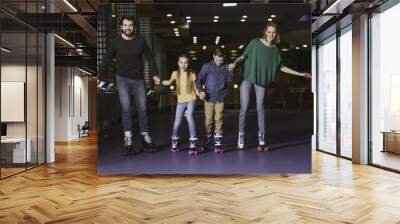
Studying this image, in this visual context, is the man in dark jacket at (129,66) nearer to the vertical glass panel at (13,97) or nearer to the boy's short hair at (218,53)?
the boy's short hair at (218,53)

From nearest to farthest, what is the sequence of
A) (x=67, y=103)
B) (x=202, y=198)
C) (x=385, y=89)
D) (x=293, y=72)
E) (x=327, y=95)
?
(x=202, y=198) < (x=293, y=72) < (x=385, y=89) < (x=327, y=95) < (x=67, y=103)

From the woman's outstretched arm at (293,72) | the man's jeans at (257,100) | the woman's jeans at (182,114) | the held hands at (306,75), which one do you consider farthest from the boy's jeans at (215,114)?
the held hands at (306,75)

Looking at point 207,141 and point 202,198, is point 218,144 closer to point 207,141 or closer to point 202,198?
point 207,141

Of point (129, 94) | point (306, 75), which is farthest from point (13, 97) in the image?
point (306, 75)

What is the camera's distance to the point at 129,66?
6.52 metres

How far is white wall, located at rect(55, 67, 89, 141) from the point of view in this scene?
599 inches

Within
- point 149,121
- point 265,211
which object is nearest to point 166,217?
point 265,211

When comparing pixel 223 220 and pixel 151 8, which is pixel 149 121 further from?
pixel 223 220

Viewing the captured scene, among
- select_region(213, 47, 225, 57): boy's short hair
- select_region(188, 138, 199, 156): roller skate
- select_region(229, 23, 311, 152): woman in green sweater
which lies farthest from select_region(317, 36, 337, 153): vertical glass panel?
select_region(188, 138, 199, 156): roller skate

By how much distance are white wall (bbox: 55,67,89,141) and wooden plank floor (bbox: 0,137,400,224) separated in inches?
327

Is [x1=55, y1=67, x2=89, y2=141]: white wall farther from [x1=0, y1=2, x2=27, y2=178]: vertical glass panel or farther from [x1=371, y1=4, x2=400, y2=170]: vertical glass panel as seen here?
[x1=371, y1=4, x2=400, y2=170]: vertical glass panel

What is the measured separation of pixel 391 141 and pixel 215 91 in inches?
140

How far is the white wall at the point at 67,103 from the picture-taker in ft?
50.0

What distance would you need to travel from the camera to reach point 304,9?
6.44 m
